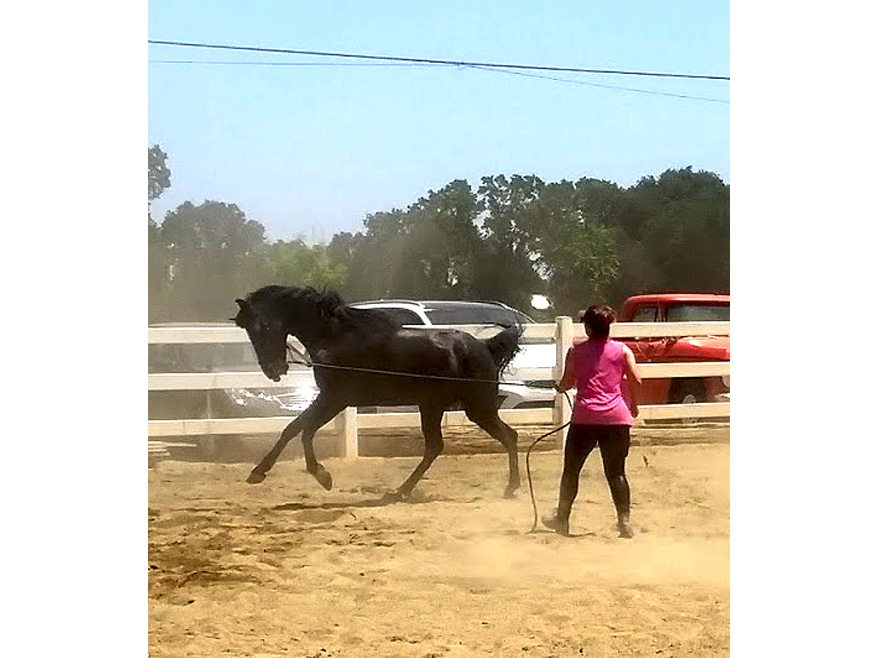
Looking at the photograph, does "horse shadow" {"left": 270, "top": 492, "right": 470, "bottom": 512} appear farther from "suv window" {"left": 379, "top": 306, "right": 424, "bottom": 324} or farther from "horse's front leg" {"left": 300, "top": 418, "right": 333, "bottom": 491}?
"suv window" {"left": 379, "top": 306, "right": 424, "bottom": 324}

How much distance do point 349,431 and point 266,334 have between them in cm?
38

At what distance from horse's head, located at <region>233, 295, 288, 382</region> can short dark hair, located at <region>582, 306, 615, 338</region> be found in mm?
909

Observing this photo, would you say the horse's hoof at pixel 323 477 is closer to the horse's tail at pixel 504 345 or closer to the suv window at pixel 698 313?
the horse's tail at pixel 504 345

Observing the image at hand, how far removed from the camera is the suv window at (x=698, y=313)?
298 cm

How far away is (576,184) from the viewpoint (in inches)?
114

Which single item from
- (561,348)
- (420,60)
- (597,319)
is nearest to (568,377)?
(561,348)

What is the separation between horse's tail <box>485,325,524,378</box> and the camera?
2898 mm

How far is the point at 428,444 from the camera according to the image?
2900 mm

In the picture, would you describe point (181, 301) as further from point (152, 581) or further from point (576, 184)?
point (576, 184)

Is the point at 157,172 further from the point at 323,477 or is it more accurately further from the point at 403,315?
the point at 323,477
